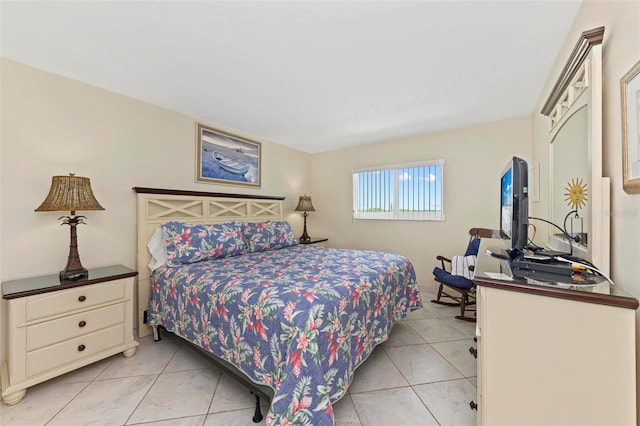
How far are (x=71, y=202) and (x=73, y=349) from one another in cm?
107

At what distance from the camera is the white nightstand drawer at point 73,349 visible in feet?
5.42

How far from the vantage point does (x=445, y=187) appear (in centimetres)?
356

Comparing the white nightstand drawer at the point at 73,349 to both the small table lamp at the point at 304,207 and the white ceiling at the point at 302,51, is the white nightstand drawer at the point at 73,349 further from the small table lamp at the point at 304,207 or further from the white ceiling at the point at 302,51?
the small table lamp at the point at 304,207

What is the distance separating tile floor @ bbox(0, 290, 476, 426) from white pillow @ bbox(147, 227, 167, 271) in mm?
748

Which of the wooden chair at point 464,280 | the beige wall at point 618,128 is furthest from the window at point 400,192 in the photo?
the beige wall at point 618,128

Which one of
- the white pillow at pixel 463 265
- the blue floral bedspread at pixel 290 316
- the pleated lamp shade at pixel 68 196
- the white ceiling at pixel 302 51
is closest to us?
the blue floral bedspread at pixel 290 316

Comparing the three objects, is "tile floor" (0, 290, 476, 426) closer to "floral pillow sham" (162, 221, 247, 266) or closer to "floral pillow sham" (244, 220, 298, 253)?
"floral pillow sham" (162, 221, 247, 266)

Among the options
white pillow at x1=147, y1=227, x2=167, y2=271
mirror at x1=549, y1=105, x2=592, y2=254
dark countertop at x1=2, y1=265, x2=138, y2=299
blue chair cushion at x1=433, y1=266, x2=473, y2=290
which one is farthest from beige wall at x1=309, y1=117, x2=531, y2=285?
dark countertop at x1=2, y1=265, x2=138, y2=299

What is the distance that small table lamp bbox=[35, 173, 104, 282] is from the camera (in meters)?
1.83

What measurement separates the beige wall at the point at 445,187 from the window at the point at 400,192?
0.34 feet

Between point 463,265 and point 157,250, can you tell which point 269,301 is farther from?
point 463,265

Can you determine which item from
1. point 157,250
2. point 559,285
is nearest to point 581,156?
point 559,285

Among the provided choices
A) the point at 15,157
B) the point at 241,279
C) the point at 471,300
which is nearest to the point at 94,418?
the point at 241,279

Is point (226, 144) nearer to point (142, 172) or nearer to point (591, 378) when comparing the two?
point (142, 172)
